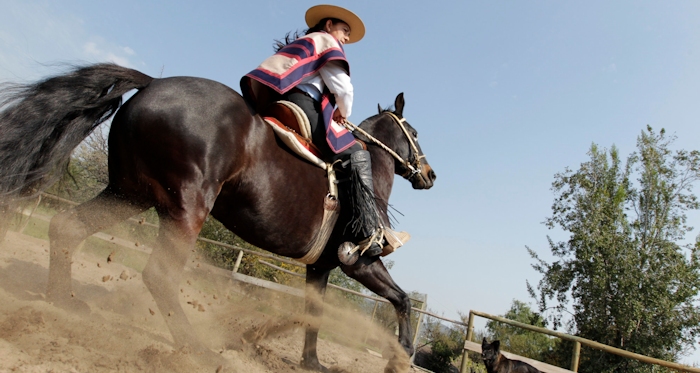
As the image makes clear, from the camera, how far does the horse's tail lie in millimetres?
2523

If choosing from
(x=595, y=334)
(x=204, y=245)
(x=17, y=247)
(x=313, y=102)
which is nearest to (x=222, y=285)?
(x=204, y=245)

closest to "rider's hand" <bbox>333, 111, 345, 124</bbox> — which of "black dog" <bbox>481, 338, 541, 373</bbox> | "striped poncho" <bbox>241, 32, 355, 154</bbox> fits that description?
"striped poncho" <bbox>241, 32, 355, 154</bbox>

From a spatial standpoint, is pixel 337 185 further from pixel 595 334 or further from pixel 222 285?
pixel 595 334

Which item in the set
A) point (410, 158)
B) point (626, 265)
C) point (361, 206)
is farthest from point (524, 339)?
point (361, 206)

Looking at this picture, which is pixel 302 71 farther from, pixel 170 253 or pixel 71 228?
pixel 71 228

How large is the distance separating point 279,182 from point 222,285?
7980 mm

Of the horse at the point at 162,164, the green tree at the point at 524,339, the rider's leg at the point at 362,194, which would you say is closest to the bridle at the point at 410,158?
the rider's leg at the point at 362,194

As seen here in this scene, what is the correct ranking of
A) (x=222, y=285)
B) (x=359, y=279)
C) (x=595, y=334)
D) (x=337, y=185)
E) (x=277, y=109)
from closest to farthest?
(x=277, y=109)
(x=337, y=185)
(x=359, y=279)
(x=222, y=285)
(x=595, y=334)

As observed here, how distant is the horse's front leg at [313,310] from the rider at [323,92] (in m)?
1.04

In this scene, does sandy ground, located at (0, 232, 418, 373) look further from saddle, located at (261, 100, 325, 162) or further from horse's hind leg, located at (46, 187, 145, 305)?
A: saddle, located at (261, 100, 325, 162)

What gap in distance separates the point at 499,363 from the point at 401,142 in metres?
4.51

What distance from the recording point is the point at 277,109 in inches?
127

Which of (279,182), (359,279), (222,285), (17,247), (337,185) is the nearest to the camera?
(279,182)

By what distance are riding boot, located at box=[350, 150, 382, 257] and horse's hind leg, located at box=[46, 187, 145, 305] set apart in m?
1.54
